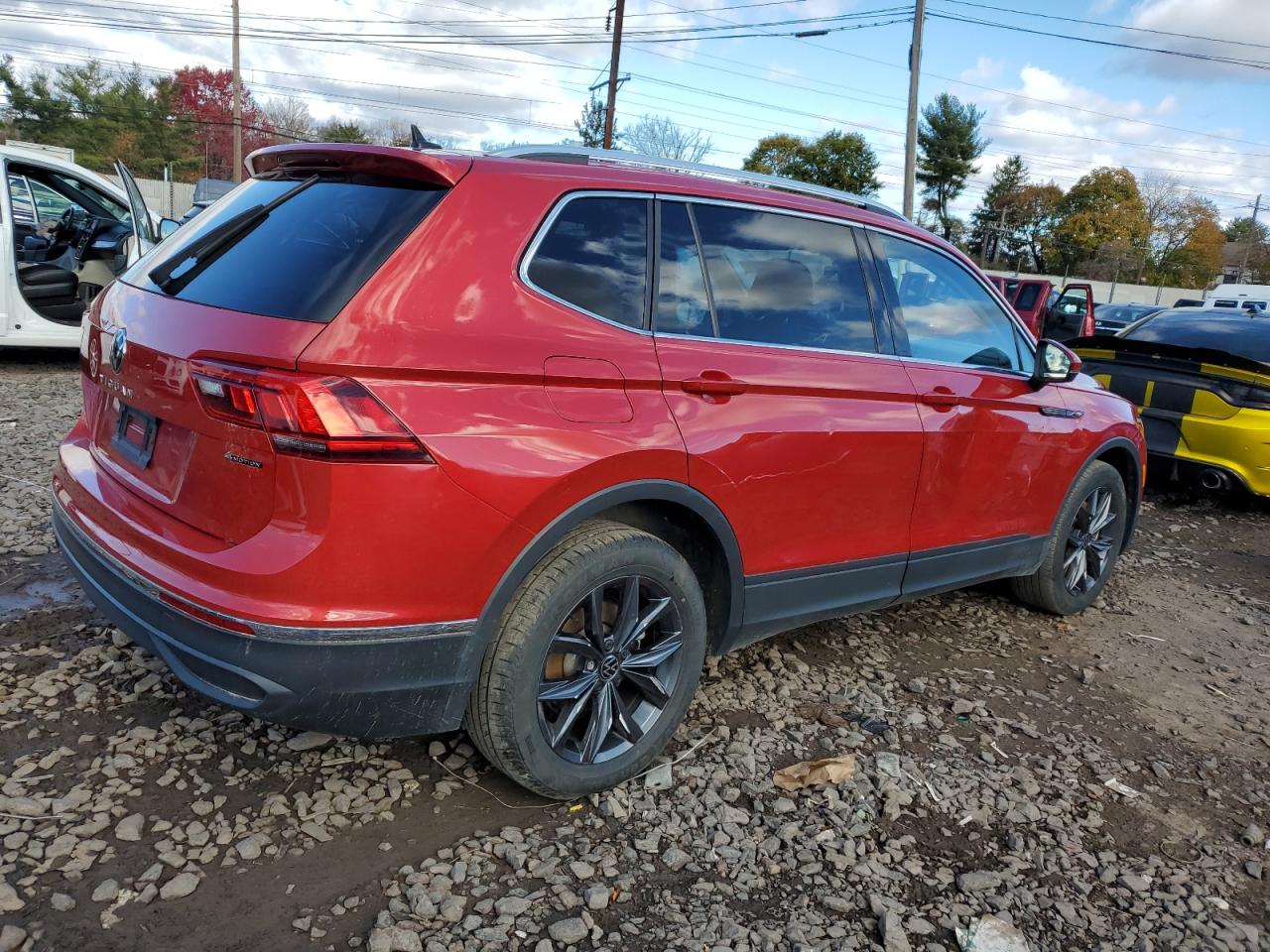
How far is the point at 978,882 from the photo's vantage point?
2.56 meters

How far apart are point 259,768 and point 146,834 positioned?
1.25 ft

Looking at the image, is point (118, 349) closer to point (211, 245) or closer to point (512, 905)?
point (211, 245)

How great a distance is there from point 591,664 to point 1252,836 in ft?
7.11

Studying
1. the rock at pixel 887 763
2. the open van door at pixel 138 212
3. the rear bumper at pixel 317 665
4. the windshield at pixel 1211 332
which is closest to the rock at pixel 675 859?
the rear bumper at pixel 317 665

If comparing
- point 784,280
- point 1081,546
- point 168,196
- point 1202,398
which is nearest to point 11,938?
point 784,280

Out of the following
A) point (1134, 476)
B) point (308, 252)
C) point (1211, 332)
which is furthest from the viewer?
point (1211, 332)

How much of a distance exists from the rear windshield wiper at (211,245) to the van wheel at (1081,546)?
361cm

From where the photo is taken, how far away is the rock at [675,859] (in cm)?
252

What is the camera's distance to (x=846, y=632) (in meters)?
4.23

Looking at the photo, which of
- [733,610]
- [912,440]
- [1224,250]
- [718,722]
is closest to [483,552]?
[733,610]

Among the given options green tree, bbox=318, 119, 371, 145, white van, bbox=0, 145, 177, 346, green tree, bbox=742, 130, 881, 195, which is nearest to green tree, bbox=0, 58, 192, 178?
green tree, bbox=318, 119, 371, 145

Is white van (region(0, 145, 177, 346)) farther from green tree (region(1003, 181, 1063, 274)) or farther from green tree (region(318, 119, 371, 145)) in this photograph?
green tree (region(1003, 181, 1063, 274))

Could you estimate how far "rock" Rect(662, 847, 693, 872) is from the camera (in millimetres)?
2523

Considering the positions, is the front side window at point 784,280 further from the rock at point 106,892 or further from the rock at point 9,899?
the rock at point 9,899
